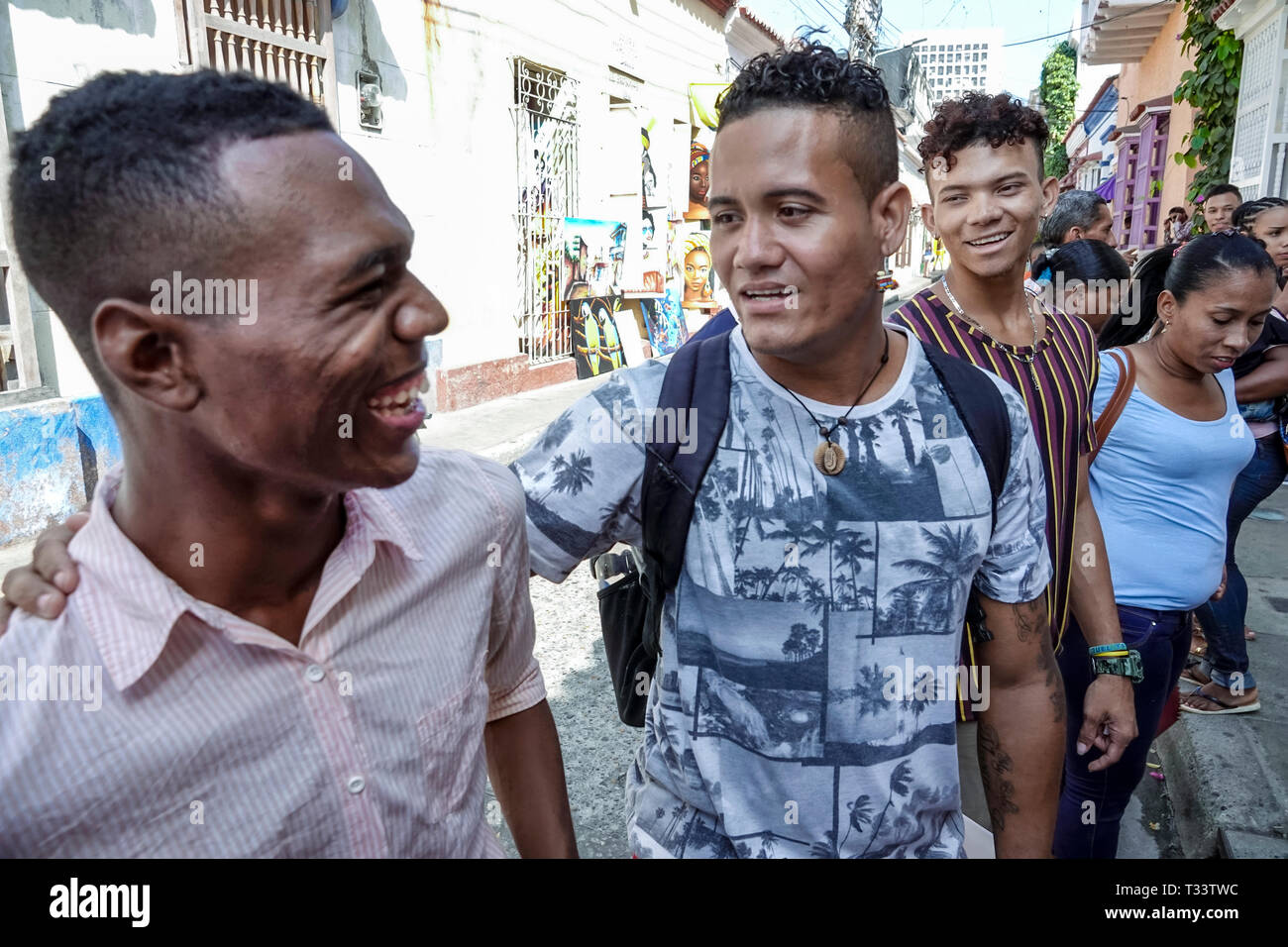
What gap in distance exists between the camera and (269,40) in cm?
684

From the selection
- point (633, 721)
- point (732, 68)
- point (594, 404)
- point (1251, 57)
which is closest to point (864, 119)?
point (594, 404)

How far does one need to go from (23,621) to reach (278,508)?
0.30 metres

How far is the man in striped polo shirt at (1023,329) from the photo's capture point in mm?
2195

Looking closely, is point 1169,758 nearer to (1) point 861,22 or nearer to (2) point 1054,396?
(2) point 1054,396

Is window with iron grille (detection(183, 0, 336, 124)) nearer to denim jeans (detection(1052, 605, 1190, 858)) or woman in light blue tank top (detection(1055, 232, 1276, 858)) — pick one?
woman in light blue tank top (detection(1055, 232, 1276, 858))

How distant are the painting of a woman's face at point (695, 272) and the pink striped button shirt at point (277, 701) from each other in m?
14.3

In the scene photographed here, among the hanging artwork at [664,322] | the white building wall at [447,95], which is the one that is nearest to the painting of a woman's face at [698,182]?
the hanging artwork at [664,322]

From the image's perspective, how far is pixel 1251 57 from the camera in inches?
342

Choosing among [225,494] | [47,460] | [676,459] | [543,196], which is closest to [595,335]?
[543,196]

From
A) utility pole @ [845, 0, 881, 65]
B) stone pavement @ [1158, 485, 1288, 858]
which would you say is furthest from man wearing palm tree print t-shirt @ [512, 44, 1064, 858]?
utility pole @ [845, 0, 881, 65]

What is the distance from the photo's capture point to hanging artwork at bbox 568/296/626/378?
38.0 feet

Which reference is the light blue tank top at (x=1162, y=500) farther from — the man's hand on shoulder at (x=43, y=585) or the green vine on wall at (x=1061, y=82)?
the green vine on wall at (x=1061, y=82)

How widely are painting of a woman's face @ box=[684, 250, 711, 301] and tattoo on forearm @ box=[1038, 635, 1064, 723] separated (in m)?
13.9
